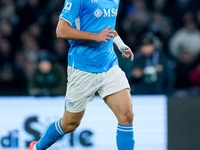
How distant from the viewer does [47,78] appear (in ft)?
24.0

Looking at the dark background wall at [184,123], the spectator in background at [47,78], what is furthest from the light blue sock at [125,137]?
the spectator in background at [47,78]

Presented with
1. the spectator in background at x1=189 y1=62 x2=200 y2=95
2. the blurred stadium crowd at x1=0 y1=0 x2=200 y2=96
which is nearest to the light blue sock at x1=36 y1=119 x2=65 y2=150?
the blurred stadium crowd at x1=0 y1=0 x2=200 y2=96

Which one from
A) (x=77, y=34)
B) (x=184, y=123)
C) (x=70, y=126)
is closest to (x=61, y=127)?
(x=70, y=126)

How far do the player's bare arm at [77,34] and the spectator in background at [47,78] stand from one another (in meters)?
3.07

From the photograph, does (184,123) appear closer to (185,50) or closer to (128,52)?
(128,52)

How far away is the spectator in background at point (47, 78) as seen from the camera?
7.25 meters

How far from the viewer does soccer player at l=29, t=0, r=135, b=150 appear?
13.7 ft

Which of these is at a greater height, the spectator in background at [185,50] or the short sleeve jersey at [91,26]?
the short sleeve jersey at [91,26]

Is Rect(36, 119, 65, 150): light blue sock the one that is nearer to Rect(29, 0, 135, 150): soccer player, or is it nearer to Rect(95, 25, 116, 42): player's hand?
Rect(29, 0, 135, 150): soccer player

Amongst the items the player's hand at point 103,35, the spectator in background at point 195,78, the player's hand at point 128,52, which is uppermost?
the player's hand at point 103,35

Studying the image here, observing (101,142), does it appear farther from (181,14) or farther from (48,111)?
(181,14)

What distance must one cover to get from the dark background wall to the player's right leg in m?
1.53

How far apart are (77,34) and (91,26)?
0.19 metres

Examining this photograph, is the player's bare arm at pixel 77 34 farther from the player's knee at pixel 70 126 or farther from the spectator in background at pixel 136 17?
the spectator in background at pixel 136 17
